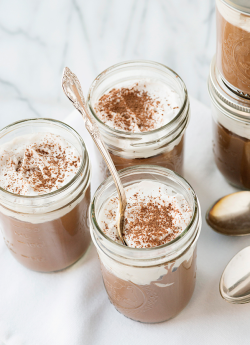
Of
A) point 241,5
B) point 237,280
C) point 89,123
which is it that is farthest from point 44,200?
point 241,5

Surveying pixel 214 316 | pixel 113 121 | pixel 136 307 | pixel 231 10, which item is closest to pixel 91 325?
pixel 136 307

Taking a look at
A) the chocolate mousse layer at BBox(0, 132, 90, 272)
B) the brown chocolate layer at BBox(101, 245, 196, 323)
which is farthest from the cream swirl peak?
the brown chocolate layer at BBox(101, 245, 196, 323)

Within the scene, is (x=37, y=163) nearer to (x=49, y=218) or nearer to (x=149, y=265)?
(x=49, y=218)

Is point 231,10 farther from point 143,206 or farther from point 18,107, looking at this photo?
point 18,107

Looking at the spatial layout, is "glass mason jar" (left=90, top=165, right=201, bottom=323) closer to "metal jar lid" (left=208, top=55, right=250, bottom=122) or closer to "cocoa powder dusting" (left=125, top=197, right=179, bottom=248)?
"cocoa powder dusting" (left=125, top=197, right=179, bottom=248)

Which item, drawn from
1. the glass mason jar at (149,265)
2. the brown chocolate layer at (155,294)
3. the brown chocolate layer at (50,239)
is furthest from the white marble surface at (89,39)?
the brown chocolate layer at (155,294)
